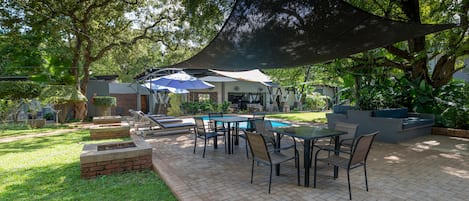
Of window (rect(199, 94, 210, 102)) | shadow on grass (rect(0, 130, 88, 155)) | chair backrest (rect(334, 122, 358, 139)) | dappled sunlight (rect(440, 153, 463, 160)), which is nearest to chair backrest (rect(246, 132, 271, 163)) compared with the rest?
chair backrest (rect(334, 122, 358, 139))

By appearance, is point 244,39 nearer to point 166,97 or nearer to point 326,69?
point 326,69

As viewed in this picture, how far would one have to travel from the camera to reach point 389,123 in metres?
6.72

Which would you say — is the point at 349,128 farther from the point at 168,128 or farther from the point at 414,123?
the point at 168,128

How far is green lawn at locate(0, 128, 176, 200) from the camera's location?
341 centimetres

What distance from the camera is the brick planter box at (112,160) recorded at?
4.06 m

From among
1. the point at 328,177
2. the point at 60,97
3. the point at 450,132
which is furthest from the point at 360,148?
the point at 60,97

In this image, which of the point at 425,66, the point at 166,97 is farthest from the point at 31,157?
the point at 425,66

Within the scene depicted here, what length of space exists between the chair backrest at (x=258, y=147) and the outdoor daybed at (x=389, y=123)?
3.27 metres

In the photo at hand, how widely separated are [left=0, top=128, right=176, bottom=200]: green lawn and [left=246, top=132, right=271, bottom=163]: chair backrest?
134 centimetres

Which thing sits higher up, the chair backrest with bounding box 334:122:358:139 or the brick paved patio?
the chair backrest with bounding box 334:122:358:139

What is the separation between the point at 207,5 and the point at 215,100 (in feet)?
43.1

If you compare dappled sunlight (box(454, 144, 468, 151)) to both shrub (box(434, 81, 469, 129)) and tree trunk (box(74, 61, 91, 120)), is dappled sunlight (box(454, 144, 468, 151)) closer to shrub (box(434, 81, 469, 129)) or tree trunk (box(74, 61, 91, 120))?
Result: shrub (box(434, 81, 469, 129))

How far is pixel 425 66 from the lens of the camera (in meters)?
8.65

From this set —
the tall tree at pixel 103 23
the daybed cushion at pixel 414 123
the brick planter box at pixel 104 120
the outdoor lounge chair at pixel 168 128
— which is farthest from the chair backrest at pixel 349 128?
the brick planter box at pixel 104 120
